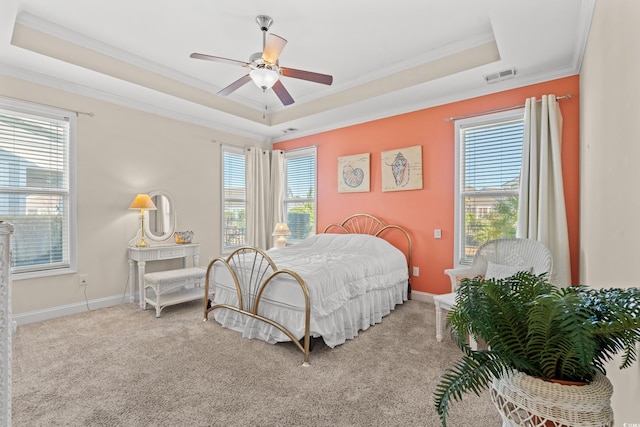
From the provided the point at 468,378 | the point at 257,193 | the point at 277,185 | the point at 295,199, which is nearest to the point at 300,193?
the point at 295,199

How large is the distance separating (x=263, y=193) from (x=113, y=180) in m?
2.32

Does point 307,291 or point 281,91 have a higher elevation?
point 281,91

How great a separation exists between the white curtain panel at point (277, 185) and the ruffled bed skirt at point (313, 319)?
96.7 inches

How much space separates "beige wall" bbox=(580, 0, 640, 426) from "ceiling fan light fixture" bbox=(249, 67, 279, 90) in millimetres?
2212

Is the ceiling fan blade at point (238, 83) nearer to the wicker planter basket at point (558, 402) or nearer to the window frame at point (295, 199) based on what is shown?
the window frame at point (295, 199)

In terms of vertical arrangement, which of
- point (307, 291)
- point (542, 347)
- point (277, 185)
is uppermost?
point (277, 185)

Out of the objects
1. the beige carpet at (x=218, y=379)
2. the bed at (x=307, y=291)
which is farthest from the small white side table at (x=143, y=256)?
the bed at (x=307, y=291)

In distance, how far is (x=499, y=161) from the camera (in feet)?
11.7

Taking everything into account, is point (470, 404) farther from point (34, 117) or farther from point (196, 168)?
point (34, 117)

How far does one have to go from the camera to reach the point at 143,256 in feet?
13.0

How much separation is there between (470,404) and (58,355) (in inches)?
126

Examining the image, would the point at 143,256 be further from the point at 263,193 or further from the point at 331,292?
the point at 331,292

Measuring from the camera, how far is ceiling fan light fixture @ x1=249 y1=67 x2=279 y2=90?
8.64 feet

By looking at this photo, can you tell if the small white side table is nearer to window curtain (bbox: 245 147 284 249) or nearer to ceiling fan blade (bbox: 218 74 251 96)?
window curtain (bbox: 245 147 284 249)
